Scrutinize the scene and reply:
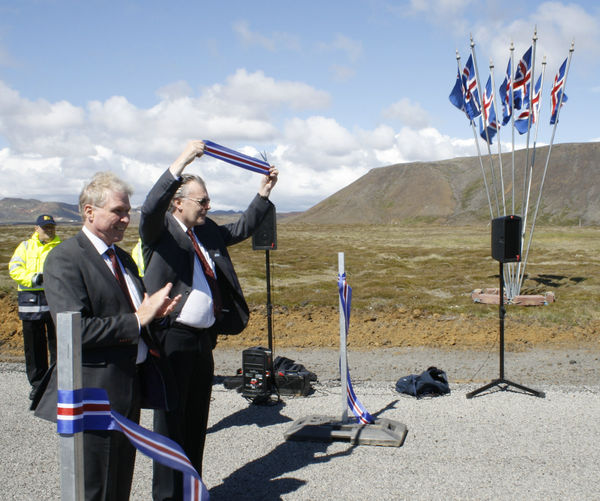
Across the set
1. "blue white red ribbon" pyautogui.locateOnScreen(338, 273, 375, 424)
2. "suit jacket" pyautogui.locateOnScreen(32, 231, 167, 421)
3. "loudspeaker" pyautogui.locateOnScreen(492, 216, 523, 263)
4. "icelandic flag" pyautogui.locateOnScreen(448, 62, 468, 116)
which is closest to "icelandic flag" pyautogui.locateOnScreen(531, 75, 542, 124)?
"icelandic flag" pyautogui.locateOnScreen(448, 62, 468, 116)

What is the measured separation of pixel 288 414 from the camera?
18.9ft

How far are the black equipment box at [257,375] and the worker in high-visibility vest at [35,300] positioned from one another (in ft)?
7.20

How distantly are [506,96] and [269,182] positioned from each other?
1108 cm

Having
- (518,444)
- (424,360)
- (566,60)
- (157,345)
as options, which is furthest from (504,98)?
(157,345)

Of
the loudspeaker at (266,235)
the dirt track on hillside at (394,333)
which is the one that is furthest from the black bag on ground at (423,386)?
the dirt track on hillside at (394,333)

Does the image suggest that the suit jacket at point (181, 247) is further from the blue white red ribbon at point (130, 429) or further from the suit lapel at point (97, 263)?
the blue white red ribbon at point (130, 429)

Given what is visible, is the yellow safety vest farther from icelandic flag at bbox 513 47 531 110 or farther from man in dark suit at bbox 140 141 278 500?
icelandic flag at bbox 513 47 531 110

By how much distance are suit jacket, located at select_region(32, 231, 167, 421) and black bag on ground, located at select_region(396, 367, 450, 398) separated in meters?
4.30

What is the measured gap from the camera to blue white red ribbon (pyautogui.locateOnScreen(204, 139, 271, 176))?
3580 mm

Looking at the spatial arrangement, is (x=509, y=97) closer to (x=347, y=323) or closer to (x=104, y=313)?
(x=347, y=323)

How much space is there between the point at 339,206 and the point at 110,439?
548 feet

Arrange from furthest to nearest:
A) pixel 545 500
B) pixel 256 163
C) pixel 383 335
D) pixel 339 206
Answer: pixel 339 206
pixel 383 335
pixel 256 163
pixel 545 500

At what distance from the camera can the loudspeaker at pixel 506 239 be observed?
22.5 feet

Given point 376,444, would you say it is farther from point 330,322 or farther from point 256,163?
point 330,322
